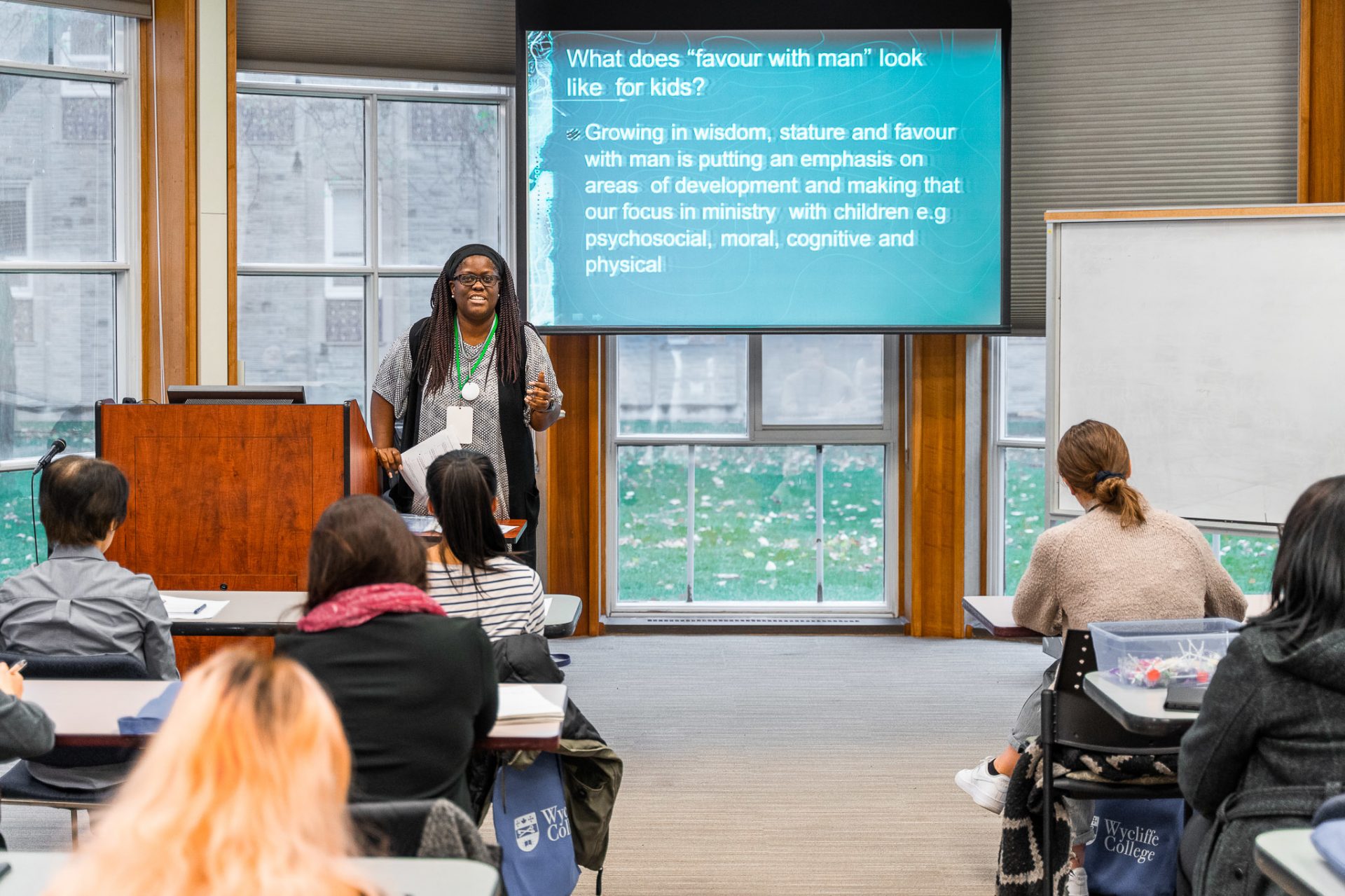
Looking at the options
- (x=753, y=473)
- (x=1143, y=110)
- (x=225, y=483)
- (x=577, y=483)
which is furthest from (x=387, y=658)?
(x=1143, y=110)

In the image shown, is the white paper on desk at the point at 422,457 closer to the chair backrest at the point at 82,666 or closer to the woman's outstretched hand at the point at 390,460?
the woman's outstretched hand at the point at 390,460

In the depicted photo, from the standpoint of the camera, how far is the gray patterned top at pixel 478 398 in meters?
4.21

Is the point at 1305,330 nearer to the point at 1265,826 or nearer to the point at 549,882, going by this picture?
the point at 1265,826

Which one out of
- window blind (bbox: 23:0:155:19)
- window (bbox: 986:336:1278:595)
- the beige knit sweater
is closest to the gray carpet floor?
window (bbox: 986:336:1278:595)

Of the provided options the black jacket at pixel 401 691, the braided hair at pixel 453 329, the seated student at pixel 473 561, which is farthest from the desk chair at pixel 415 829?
the braided hair at pixel 453 329

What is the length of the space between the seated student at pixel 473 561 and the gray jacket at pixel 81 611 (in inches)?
25.4

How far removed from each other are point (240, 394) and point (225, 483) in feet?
0.92

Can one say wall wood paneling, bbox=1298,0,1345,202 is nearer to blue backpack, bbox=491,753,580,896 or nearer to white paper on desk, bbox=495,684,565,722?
blue backpack, bbox=491,753,580,896

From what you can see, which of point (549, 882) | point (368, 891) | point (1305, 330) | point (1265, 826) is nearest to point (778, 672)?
point (1305, 330)

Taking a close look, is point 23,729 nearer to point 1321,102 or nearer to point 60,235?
point 60,235

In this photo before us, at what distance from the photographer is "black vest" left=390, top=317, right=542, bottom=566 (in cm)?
424

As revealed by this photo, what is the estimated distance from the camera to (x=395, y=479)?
4188mm

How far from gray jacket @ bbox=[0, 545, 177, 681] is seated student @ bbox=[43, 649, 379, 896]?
1.81 metres

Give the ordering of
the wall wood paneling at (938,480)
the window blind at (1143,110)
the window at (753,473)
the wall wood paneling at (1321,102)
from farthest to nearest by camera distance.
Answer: the window at (753,473), the wall wood paneling at (938,480), the window blind at (1143,110), the wall wood paneling at (1321,102)
